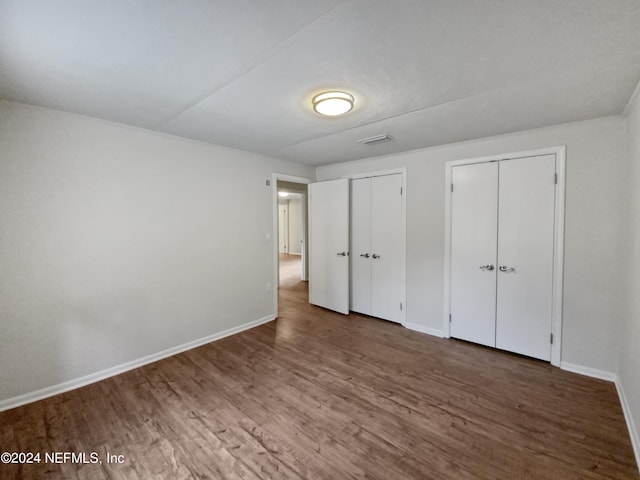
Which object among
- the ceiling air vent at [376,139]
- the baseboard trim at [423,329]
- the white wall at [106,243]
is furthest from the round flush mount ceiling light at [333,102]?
the baseboard trim at [423,329]

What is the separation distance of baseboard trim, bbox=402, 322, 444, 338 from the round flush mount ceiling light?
9.39ft

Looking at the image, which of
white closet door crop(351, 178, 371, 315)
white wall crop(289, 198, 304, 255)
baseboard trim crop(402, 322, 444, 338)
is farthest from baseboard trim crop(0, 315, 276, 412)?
white wall crop(289, 198, 304, 255)

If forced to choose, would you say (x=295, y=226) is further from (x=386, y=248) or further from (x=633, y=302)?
(x=633, y=302)

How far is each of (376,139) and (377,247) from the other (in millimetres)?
1593

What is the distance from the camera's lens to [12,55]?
1.50 meters

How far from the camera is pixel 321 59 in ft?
5.08

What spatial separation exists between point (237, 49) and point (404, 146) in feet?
7.87

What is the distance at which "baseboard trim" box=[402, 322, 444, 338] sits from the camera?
3410 millimetres

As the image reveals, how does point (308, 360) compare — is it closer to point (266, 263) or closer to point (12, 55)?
point (266, 263)

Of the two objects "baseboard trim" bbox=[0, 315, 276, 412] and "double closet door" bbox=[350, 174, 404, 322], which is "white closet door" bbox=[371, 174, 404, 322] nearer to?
"double closet door" bbox=[350, 174, 404, 322]

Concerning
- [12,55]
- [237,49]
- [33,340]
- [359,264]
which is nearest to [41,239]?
[33,340]

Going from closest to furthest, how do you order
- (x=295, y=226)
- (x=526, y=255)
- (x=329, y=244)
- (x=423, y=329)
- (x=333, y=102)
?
(x=333, y=102)
(x=526, y=255)
(x=423, y=329)
(x=329, y=244)
(x=295, y=226)

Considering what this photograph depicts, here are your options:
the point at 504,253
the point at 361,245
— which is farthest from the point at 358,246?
the point at 504,253

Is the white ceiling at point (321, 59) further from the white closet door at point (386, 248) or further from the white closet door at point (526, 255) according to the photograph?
the white closet door at point (386, 248)
